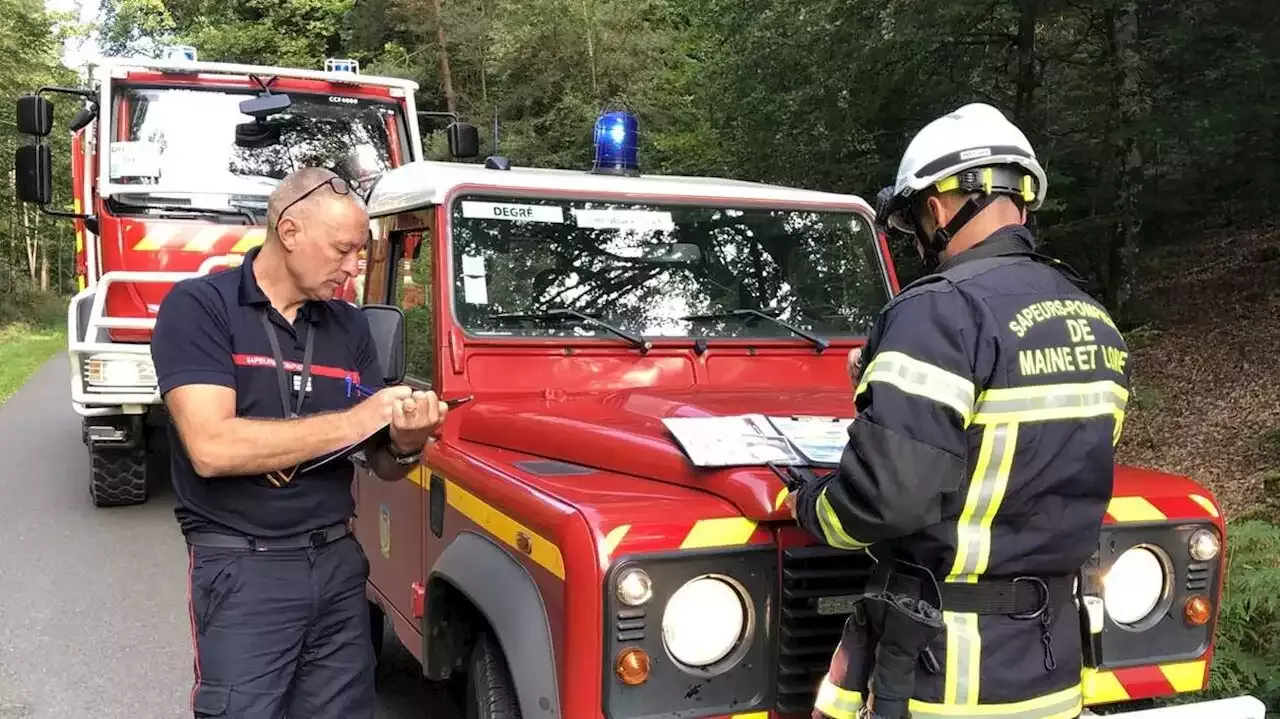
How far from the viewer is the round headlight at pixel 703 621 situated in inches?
87.7

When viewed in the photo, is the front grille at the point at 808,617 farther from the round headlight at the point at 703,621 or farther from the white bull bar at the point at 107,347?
the white bull bar at the point at 107,347

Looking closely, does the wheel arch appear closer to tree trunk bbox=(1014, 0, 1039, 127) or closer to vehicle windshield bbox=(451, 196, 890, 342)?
vehicle windshield bbox=(451, 196, 890, 342)

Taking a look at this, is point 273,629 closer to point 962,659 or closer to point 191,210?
point 962,659

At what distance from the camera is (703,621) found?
7.37ft

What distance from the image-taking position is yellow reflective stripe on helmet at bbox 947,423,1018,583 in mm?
1878

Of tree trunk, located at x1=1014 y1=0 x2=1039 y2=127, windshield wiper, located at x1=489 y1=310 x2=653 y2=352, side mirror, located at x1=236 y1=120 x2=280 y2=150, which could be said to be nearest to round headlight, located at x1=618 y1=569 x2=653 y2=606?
windshield wiper, located at x1=489 y1=310 x2=653 y2=352

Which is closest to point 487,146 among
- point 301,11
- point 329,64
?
point 301,11

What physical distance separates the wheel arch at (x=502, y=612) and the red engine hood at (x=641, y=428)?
349 millimetres

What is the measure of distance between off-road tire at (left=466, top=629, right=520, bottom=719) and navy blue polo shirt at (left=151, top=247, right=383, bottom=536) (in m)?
0.52

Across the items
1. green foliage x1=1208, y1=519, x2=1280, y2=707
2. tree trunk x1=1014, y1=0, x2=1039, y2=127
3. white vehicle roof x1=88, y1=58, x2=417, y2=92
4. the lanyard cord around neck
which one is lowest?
green foliage x1=1208, y1=519, x2=1280, y2=707

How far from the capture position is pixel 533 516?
2.41 meters

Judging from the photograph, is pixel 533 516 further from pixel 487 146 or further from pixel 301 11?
pixel 301 11

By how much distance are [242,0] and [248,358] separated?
3382 centimetres

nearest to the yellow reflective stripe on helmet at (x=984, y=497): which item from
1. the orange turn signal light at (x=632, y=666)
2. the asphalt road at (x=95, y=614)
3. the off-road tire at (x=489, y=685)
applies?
the orange turn signal light at (x=632, y=666)
